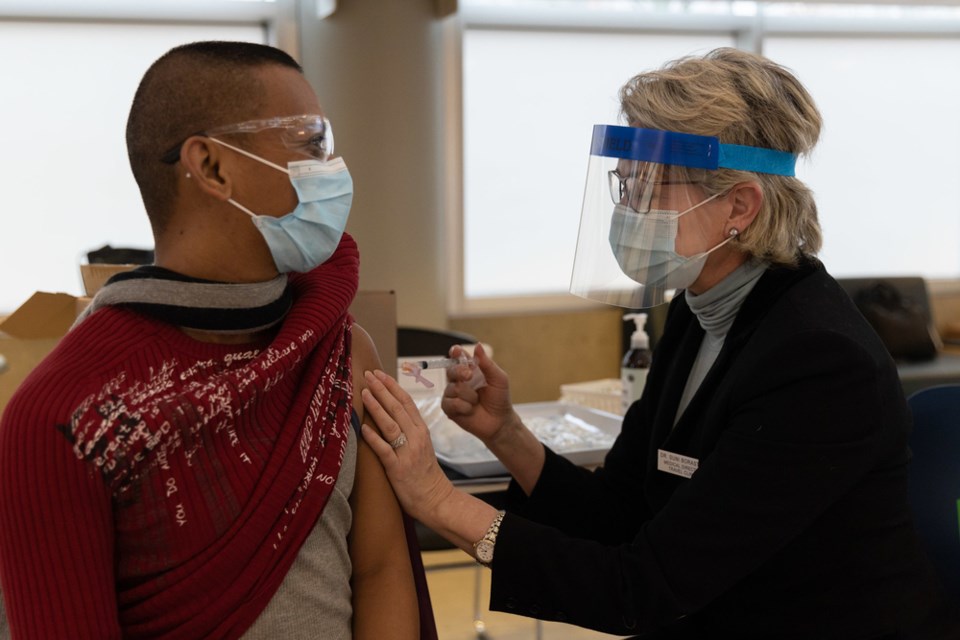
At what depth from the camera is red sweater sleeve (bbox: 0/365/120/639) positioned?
0.89m

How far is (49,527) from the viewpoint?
901 mm

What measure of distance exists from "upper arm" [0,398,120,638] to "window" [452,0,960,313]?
343 centimetres

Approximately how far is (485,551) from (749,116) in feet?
2.75

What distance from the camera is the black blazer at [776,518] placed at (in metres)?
1.27

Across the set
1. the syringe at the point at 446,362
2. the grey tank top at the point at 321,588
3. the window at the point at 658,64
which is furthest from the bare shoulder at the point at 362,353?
the window at the point at 658,64

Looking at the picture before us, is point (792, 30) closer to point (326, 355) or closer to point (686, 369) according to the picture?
point (686, 369)

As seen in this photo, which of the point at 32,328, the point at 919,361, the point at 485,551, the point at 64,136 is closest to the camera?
the point at 485,551

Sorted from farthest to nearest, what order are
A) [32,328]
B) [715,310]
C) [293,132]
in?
[32,328], [715,310], [293,132]

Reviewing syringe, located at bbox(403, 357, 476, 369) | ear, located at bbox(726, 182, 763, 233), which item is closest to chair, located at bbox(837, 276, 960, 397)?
ear, located at bbox(726, 182, 763, 233)

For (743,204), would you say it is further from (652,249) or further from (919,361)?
(919,361)

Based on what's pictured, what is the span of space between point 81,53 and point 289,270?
3.18 metres

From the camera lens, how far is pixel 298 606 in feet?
3.58

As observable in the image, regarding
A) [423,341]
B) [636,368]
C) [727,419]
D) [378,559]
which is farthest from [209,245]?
[423,341]

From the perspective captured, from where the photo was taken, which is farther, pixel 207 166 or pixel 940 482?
pixel 940 482
